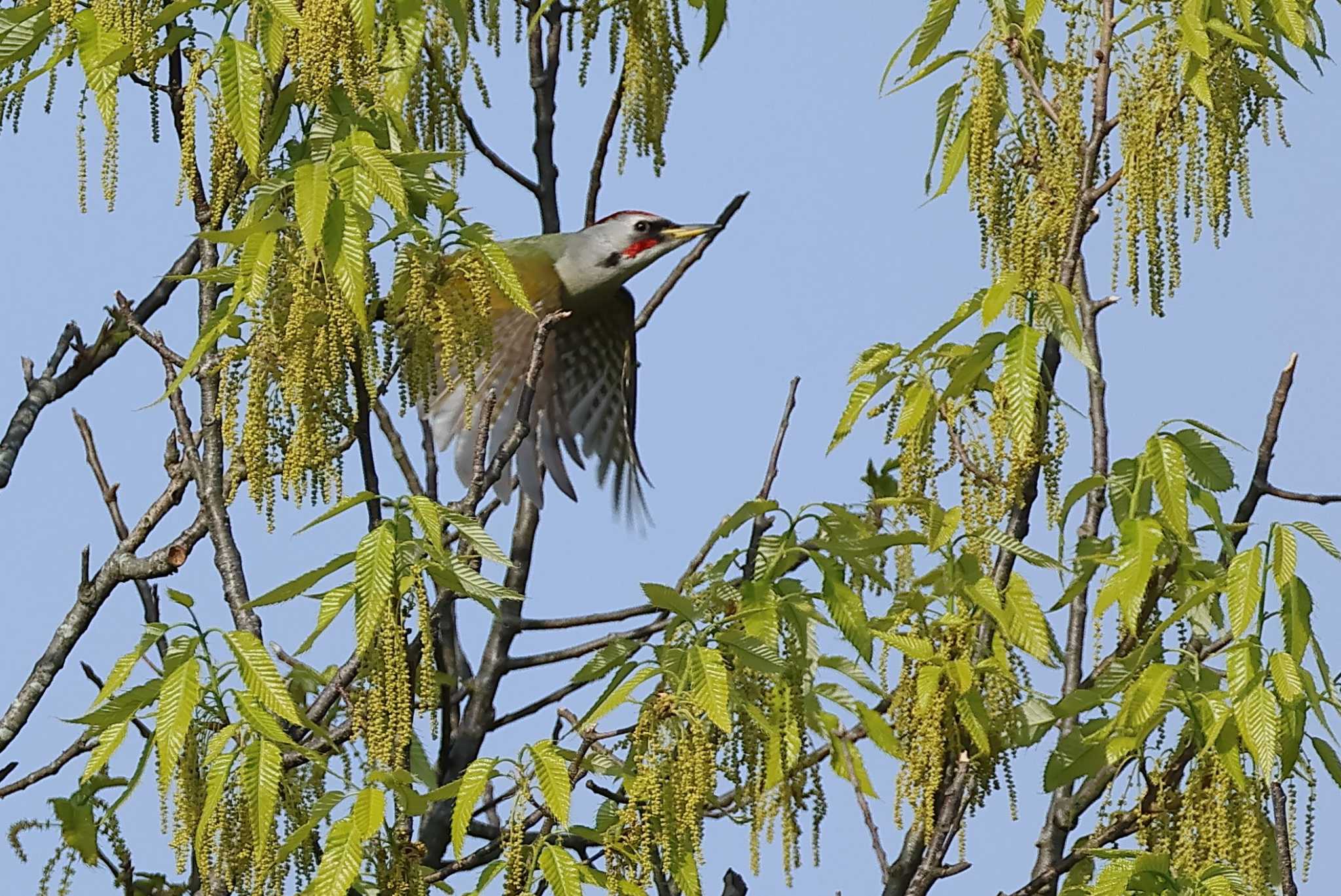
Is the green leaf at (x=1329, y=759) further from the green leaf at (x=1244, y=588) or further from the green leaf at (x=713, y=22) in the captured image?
the green leaf at (x=713, y=22)

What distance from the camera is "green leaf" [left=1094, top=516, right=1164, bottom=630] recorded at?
403 centimetres

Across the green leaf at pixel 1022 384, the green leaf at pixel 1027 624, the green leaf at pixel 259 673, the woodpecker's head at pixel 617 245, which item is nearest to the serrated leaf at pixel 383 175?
the green leaf at pixel 259 673

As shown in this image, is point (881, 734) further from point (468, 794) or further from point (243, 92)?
point (243, 92)


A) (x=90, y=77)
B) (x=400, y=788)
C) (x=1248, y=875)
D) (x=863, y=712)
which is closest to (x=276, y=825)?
(x=400, y=788)

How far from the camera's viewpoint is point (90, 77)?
12.7ft

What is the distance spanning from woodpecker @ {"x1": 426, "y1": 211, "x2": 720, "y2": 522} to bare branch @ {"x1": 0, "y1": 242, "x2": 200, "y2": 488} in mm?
1081

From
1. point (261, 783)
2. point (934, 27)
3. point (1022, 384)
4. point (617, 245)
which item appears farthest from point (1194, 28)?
point (617, 245)

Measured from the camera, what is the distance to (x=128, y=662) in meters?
3.60

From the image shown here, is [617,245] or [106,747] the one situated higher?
[617,245]

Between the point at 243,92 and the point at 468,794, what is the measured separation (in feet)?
4.74

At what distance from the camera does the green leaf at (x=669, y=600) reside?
3.69 meters

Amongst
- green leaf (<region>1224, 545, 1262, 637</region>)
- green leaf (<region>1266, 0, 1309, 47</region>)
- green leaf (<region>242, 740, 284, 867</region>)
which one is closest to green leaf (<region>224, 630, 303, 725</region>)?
green leaf (<region>242, 740, 284, 867</region>)

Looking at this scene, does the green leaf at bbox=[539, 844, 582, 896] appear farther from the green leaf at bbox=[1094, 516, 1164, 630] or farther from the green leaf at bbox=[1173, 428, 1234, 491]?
the green leaf at bbox=[1173, 428, 1234, 491]

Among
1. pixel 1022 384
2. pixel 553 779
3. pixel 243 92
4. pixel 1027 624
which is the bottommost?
pixel 553 779
